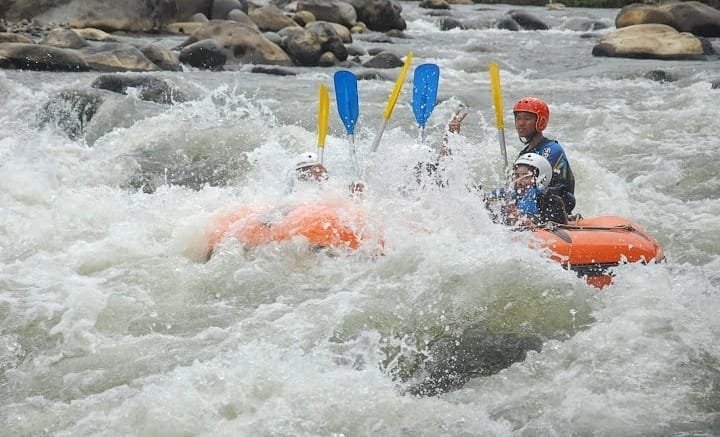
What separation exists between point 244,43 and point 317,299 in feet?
35.3

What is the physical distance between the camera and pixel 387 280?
557 centimetres

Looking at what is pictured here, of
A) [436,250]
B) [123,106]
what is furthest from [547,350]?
[123,106]

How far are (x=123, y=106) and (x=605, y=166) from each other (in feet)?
→ 18.7

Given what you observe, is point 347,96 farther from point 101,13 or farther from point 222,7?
point 222,7

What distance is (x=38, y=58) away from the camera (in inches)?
509

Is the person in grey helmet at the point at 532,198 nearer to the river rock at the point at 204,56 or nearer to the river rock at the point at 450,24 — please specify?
the river rock at the point at 204,56

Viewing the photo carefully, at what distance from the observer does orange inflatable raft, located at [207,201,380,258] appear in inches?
229

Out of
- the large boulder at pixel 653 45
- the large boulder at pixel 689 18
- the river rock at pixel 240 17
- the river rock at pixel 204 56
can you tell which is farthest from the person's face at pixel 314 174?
the large boulder at pixel 689 18

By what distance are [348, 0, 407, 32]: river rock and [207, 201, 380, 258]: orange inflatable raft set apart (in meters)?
16.9

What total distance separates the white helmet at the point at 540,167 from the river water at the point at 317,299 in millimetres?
449

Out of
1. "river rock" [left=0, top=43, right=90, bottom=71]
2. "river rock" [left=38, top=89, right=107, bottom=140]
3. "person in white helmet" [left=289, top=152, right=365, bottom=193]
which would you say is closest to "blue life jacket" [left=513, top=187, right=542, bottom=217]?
"person in white helmet" [left=289, top=152, right=365, bottom=193]

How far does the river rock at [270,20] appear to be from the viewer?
772 inches

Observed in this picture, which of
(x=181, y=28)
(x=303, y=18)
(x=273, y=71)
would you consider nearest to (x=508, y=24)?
(x=303, y=18)

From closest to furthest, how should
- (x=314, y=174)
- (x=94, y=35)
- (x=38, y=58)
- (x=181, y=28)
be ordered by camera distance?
(x=314, y=174), (x=38, y=58), (x=94, y=35), (x=181, y=28)
